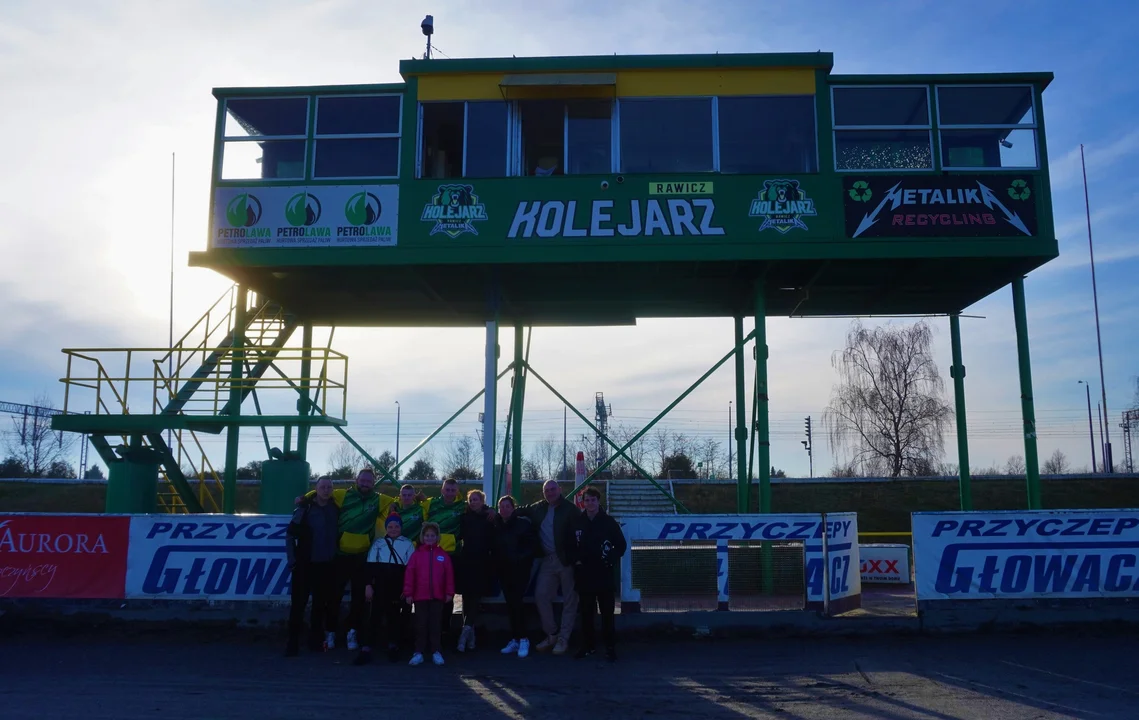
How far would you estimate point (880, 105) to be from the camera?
14523 mm

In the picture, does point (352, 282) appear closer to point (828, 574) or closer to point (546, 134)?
point (546, 134)

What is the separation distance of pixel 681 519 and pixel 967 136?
8.39 metres

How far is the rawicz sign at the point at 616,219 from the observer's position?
1402cm

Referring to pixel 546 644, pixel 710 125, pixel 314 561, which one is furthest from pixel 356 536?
pixel 710 125

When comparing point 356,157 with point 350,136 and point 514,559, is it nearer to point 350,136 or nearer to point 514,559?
point 350,136

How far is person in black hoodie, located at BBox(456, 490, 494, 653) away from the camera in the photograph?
987 cm

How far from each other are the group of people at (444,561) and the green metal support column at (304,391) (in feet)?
17.0

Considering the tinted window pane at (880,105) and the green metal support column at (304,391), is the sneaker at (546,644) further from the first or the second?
the tinted window pane at (880,105)

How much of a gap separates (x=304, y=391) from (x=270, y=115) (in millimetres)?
4726

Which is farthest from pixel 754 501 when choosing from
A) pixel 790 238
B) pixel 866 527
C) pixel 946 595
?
pixel 946 595

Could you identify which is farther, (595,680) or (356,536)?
(356,536)

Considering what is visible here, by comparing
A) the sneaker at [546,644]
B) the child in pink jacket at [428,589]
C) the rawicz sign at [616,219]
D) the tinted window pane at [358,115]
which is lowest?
the sneaker at [546,644]

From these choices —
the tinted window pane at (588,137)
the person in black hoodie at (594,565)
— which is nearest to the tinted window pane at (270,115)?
the tinted window pane at (588,137)

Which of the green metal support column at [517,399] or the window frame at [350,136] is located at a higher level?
the window frame at [350,136]
